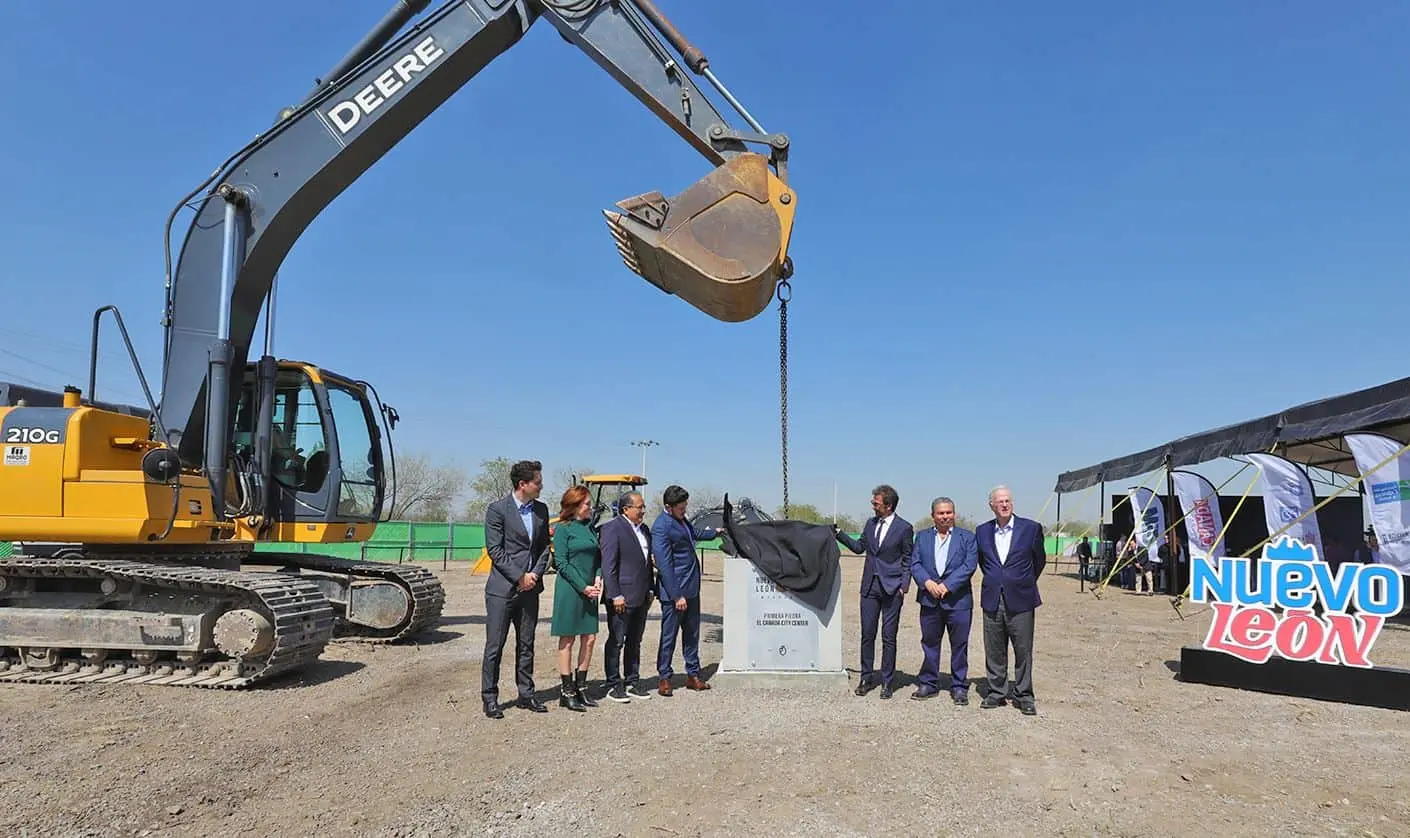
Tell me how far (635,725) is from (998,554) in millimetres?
2884

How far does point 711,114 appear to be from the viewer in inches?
285

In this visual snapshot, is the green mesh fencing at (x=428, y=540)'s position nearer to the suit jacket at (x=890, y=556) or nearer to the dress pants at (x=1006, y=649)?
the suit jacket at (x=890, y=556)

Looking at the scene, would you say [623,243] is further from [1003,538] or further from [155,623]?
[155,623]

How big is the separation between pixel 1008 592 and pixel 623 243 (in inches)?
147

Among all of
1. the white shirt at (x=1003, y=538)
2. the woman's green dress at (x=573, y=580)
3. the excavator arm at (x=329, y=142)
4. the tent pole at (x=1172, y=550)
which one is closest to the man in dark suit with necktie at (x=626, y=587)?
the woman's green dress at (x=573, y=580)

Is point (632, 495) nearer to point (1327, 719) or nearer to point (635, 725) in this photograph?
point (635, 725)

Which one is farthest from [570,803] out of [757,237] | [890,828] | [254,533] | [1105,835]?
[254,533]

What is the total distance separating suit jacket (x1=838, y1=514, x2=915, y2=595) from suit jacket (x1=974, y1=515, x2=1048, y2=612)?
556mm

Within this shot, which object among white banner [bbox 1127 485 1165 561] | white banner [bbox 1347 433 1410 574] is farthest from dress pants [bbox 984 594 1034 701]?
white banner [bbox 1127 485 1165 561]

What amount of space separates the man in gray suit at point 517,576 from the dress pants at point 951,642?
286cm

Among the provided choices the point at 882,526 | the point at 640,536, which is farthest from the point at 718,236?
the point at 882,526

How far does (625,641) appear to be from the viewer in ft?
22.5

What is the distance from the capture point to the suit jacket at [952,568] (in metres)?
6.62

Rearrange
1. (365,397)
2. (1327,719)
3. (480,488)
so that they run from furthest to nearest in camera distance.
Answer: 1. (480,488)
2. (365,397)
3. (1327,719)
